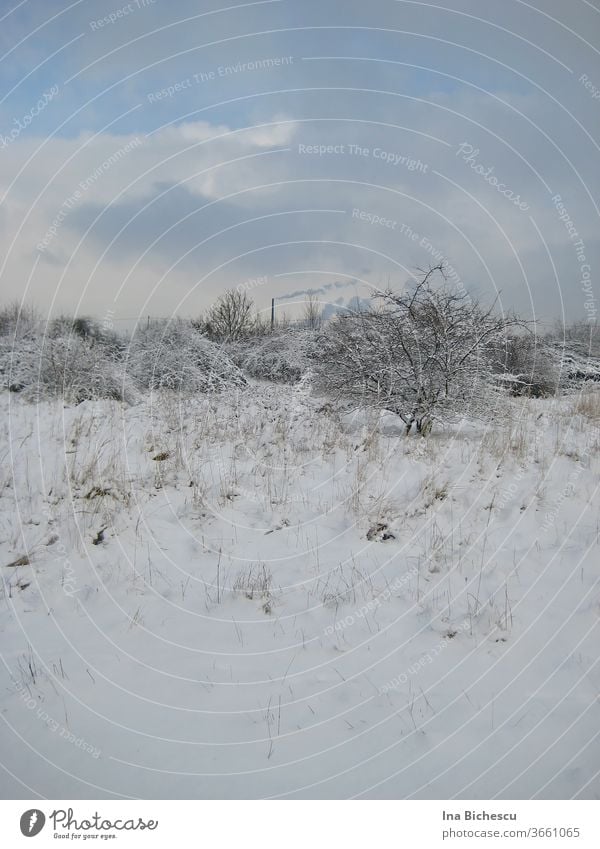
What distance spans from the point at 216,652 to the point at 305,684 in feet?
2.32

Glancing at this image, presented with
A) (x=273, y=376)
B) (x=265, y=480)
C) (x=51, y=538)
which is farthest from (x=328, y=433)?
(x=273, y=376)

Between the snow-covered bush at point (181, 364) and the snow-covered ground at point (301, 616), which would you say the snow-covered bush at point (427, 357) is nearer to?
Result: the snow-covered ground at point (301, 616)

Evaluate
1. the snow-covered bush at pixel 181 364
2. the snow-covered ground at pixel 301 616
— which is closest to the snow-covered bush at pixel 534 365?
the snow-covered ground at pixel 301 616

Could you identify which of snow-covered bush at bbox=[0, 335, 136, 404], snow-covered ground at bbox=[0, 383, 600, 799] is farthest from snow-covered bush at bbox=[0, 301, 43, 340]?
snow-covered ground at bbox=[0, 383, 600, 799]

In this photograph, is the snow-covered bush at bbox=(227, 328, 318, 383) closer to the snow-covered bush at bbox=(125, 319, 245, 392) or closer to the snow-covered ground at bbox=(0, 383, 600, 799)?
the snow-covered bush at bbox=(125, 319, 245, 392)

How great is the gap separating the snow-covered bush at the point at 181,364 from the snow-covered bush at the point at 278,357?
1.60 meters

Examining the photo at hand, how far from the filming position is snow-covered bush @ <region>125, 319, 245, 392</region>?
10.9 m

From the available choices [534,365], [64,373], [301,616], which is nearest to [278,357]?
[64,373]

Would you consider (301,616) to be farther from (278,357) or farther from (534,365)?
(534,365)

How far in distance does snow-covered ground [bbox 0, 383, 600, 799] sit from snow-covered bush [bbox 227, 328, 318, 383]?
21.8 ft

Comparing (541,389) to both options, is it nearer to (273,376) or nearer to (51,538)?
(273,376)

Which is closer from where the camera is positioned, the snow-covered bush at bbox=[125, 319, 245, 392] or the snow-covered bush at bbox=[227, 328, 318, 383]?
the snow-covered bush at bbox=[125, 319, 245, 392]

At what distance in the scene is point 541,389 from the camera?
13.8 metres

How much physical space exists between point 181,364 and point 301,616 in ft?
28.1
